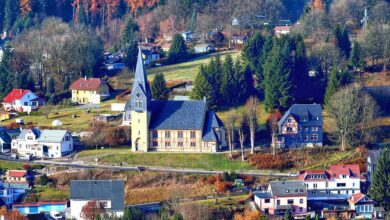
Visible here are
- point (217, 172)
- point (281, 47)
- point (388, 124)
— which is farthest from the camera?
point (281, 47)

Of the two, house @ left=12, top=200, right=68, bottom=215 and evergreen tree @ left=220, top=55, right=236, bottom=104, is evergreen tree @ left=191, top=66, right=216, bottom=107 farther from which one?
house @ left=12, top=200, right=68, bottom=215

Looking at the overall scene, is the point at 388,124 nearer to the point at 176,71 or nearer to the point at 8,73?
the point at 176,71

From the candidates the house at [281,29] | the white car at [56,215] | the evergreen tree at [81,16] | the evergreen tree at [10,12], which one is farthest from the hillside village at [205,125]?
the evergreen tree at [10,12]

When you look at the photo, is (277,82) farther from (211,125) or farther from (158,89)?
(158,89)

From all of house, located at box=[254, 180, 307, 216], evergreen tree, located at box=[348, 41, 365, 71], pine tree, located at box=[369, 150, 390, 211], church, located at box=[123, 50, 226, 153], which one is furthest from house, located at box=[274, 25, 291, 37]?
house, located at box=[254, 180, 307, 216]

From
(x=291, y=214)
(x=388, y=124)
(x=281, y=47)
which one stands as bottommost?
(x=291, y=214)

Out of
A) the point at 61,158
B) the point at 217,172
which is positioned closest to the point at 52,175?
the point at 61,158

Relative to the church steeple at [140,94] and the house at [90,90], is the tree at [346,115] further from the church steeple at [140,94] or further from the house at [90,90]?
the house at [90,90]
